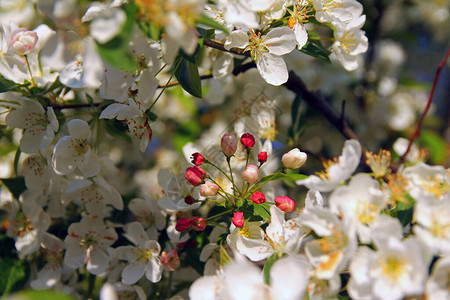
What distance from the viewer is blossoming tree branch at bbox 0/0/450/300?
0.87 m

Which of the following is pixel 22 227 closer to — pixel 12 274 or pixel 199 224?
pixel 12 274

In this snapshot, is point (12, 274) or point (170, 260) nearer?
point (170, 260)

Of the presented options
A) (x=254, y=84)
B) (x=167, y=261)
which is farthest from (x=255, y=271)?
(x=254, y=84)

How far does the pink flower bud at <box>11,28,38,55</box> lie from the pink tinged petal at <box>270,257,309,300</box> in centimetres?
107

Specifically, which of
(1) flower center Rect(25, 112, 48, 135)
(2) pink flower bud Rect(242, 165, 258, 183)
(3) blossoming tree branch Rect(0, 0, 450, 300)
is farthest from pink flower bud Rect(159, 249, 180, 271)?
(1) flower center Rect(25, 112, 48, 135)

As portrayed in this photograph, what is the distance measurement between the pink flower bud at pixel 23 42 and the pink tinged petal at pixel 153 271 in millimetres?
807

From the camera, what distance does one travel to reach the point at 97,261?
4.50 ft

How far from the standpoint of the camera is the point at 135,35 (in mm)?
979

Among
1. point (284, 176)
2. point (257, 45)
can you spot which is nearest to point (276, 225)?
point (284, 176)

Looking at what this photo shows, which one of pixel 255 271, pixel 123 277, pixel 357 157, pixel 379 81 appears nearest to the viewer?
pixel 255 271

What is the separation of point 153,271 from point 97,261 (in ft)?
0.76

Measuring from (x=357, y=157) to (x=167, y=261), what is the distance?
68 cm

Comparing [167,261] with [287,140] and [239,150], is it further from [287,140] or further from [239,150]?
[287,140]

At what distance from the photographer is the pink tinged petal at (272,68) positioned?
4.24 feet
